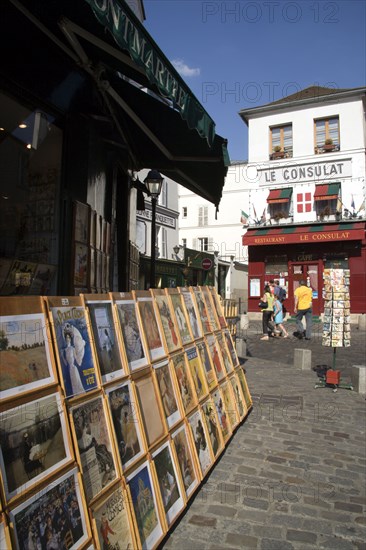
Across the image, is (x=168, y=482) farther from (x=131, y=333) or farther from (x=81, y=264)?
(x=81, y=264)

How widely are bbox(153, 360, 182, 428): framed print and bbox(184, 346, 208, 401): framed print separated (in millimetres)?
475

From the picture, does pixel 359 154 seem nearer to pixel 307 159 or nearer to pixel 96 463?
pixel 307 159

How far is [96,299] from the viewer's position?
2627 mm

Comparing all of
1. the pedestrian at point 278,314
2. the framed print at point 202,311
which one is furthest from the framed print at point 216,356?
the pedestrian at point 278,314

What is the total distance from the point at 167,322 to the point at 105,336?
1.03 meters

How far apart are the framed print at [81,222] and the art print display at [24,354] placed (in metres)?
2.49

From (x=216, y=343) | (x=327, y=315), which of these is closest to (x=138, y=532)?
(x=216, y=343)

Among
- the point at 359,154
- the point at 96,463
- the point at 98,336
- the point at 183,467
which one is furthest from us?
the point at 359,154

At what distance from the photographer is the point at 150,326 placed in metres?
3.21

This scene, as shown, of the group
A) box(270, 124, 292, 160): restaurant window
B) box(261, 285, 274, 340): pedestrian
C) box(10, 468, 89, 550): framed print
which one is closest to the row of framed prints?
box(10, 468, 89, 550): framed print

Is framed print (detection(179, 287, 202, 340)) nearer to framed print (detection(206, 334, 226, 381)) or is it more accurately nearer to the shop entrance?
framed print (detection(206, 334, 226, 381))

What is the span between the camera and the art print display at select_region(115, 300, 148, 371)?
9.15 feet

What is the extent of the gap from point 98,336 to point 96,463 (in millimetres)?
695

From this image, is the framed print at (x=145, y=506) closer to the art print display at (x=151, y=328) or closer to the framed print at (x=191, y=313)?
the art print display at (x=151, y=328)
